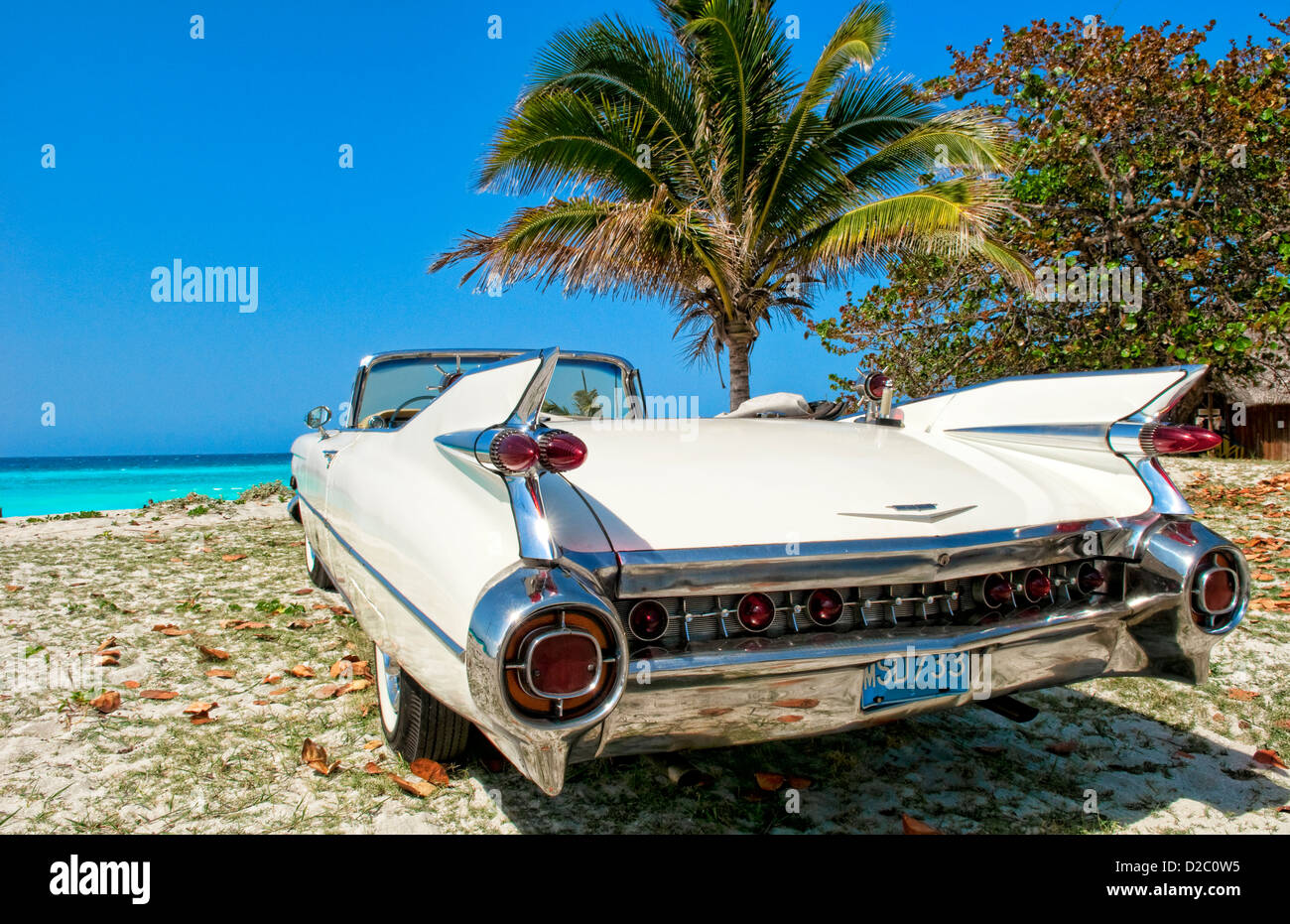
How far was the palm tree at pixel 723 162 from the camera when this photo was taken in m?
8.75

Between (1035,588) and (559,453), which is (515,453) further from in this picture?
(1035,588)

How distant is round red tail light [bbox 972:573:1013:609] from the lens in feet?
7.13

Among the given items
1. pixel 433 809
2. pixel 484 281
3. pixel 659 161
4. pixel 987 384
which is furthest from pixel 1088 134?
pixel 433 809

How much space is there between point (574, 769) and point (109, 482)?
46.0m

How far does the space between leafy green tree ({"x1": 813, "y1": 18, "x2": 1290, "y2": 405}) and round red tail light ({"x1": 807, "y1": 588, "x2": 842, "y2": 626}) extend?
801cm

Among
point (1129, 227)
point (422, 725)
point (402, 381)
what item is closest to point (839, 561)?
point (422, 725)

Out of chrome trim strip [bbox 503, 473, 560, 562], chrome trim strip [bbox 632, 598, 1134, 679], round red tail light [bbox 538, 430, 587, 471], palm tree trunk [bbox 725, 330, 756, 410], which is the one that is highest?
palm tree trunk [bbox 725, 330, 756, 410]

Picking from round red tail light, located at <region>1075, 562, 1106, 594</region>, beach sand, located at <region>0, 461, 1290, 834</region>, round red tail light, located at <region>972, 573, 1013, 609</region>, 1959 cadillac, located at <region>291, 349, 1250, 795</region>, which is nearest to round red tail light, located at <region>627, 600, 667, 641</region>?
1959 cadillac, located at <region>291, 349, 1250, 795</region>

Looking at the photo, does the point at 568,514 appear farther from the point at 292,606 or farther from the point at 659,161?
the point at 659,161

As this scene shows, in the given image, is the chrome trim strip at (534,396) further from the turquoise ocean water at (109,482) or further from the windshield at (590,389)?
the turquoise ocean water at (109,482)

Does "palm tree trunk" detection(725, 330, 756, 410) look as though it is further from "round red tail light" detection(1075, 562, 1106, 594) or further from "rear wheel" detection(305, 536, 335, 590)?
"round red tail light" detection(1075, 562, 1106, 594)

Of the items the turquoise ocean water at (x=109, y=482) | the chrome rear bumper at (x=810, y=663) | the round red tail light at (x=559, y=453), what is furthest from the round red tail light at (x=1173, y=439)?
the turquoise ocean water at (x=109, y=482)
